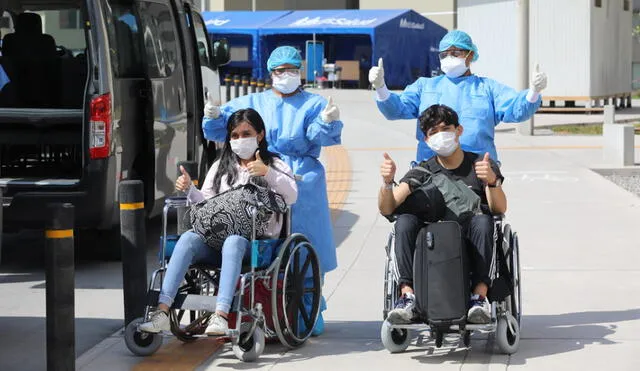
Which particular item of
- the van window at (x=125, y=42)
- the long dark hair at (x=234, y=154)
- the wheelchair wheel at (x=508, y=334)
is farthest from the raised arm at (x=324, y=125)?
the van window at (x=125, y=42)

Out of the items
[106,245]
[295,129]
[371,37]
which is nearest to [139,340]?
[295,129]

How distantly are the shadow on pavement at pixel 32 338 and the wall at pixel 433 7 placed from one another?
43400mm

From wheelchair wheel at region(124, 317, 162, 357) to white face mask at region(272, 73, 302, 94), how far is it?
60.1 inches

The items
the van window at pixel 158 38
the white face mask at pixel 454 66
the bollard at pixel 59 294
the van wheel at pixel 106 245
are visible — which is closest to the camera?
the bollard at pixel 59 294

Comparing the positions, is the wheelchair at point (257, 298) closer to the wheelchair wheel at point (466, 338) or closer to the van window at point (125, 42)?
the wheelchair wheel at point (466, 338)

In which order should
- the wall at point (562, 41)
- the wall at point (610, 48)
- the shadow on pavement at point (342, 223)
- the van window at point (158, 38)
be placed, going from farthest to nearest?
the wall at point (610, 48) < the wall at point (562, 41) < the shadow on pavement at point (342, 223) < the van window at point (158, 38)

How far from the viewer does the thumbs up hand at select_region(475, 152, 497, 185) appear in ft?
23.6

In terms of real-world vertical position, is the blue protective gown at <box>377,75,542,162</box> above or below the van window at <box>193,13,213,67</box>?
below

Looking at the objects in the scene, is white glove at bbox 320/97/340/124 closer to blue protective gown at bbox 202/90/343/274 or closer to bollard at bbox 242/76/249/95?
blue protective gown at bbox 202/90/343/274

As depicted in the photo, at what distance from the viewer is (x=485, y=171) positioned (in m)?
7.19

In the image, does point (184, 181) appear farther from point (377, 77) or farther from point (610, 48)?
point (610, 48)

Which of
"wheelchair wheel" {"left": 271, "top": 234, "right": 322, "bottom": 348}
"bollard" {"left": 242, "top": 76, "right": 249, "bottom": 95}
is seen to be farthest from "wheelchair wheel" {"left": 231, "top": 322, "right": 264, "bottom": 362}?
"bollard" {"left": 242, "top": 76, "right": 249, "bottom": 95}

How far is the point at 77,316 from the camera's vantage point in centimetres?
866

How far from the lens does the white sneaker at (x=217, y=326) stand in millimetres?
6934
